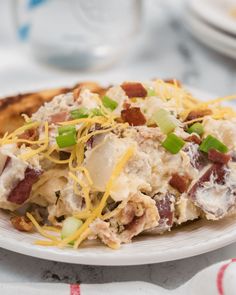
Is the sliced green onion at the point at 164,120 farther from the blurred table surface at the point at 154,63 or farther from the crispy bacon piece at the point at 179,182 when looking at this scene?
the blurred table surface at the point at 154,63

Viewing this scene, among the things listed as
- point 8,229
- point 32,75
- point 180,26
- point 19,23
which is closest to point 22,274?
point 8,229

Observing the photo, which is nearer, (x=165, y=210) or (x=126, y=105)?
(x=165, y=210)

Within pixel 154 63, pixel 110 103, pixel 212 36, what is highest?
pixel 110 103

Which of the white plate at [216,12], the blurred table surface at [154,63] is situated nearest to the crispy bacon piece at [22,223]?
the blurred table surface at [154,63]

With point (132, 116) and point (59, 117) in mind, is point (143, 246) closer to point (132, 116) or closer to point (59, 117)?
point (132, 116)

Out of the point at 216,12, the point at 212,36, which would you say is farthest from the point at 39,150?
the point at 216,12

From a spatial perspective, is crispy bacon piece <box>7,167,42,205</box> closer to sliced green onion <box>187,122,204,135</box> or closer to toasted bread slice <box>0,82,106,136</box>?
toasted bread slice <box>0,82,106,136</box>

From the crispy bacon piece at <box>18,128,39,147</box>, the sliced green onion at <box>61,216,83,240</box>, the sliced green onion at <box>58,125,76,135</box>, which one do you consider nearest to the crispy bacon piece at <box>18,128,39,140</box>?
the crispy bacon piece at <box>18,128,39,147</box>
